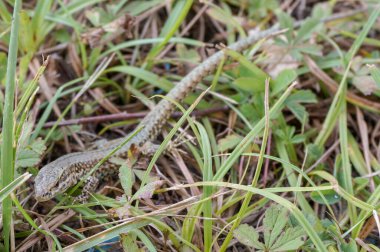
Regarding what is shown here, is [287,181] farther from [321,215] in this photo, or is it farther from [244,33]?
[244,33]

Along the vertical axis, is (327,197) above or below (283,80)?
below

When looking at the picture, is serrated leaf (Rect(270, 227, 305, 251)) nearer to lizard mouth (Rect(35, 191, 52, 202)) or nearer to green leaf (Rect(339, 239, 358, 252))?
green leaf (Rect(339, 239, 358, 252))

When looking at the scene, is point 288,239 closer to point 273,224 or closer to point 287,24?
point 273,224

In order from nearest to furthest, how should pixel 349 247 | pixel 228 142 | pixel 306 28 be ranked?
pixel 349 247
pixel 228 142
pixel 306 28

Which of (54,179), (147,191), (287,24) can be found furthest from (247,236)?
(287,24)

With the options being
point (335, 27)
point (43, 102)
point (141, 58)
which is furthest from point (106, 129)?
point (335, 27)

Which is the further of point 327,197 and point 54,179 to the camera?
point 327,197
